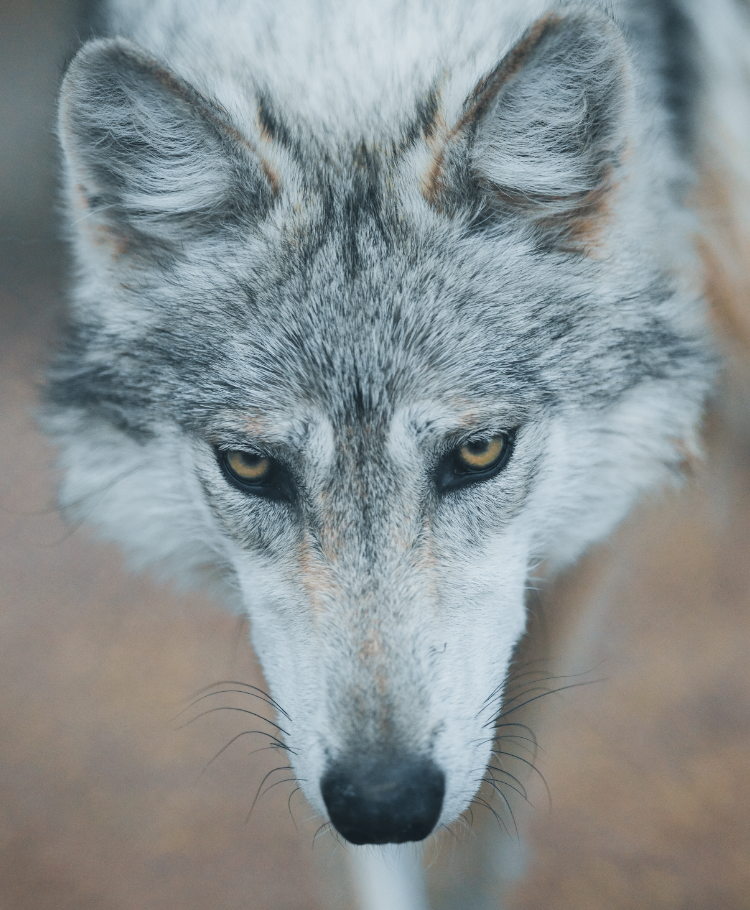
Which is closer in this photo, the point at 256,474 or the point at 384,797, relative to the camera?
the point at 384,797

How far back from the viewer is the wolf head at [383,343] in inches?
67.3

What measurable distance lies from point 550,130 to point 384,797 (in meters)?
1.47

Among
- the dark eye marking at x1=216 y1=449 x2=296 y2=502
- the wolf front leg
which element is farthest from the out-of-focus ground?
the dark eye marking at x1=216 y1=449 x2=296 y2=502

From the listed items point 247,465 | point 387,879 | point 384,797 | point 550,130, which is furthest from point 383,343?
point 387,879

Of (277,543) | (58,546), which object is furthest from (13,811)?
(277,543)

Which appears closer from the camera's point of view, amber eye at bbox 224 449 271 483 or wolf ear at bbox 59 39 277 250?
wolf ear at bbox 59 39 277 250

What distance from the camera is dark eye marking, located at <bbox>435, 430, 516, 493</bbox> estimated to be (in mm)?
1865

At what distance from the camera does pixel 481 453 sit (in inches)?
74.4

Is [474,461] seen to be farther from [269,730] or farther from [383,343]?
[269,730]

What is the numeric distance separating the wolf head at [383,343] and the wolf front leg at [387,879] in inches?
49.8

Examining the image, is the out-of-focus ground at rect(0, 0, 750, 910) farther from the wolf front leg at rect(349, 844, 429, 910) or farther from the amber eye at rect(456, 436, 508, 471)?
the amber eye at rect(456, 436, 508, 471)

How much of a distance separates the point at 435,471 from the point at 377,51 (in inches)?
42.1

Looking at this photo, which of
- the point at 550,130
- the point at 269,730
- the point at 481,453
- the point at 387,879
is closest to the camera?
the point at 550,130

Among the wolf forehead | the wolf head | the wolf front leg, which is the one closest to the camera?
the wolf head
